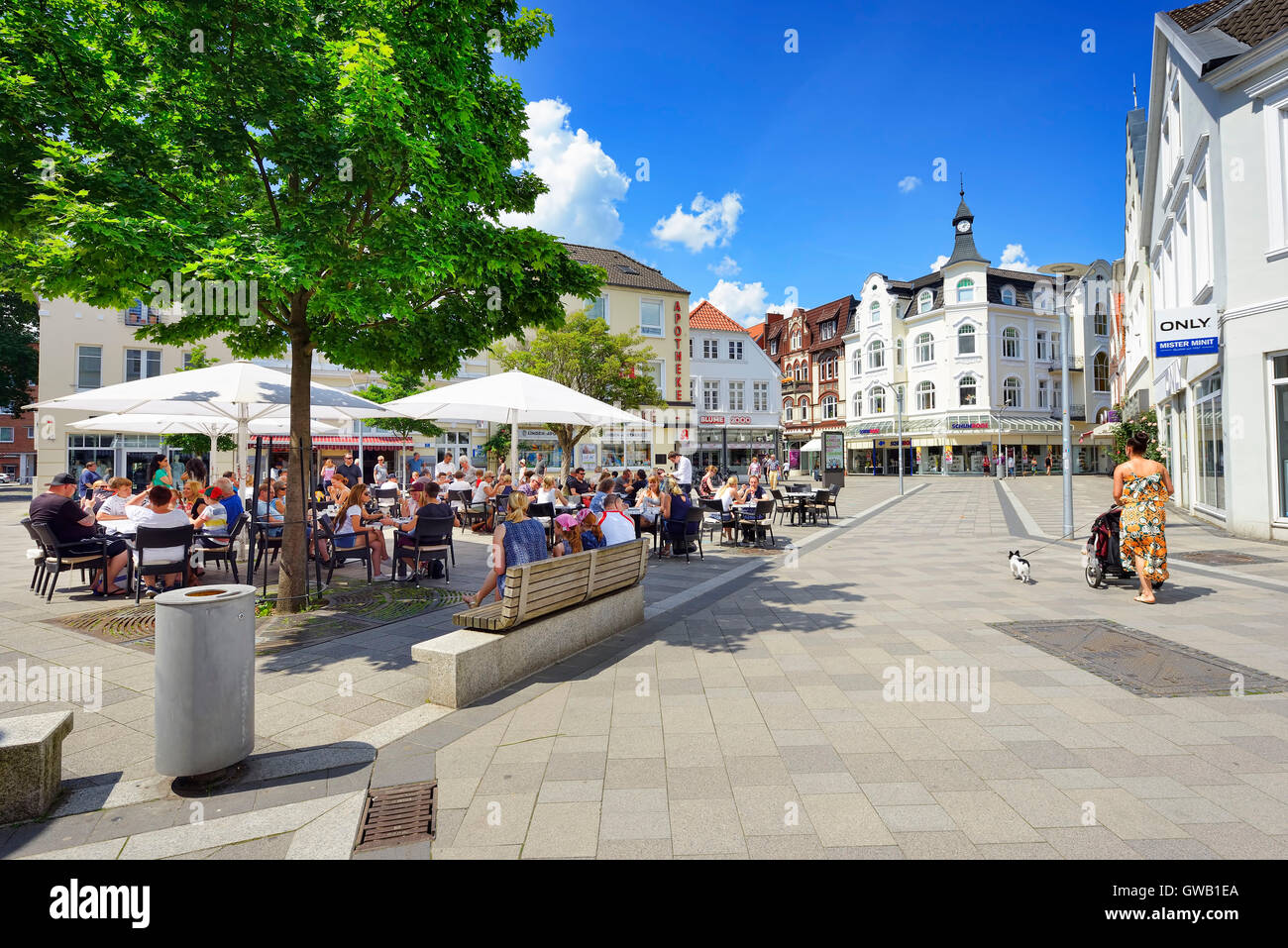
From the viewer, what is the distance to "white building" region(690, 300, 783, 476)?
47.7 metres

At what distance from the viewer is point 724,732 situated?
427 centimetres

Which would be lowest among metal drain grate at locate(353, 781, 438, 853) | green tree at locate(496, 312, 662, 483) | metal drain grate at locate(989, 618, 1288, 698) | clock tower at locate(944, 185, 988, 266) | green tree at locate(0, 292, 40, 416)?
metal drain grate at locate(353, 781, 438, 853)

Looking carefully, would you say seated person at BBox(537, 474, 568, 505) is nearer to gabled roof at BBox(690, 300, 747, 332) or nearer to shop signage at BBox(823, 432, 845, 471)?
shop signage at BBox(823, 432, 845, 471)

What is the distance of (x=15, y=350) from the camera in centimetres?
3828

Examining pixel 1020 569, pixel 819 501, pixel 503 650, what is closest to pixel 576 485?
pixel 819 501

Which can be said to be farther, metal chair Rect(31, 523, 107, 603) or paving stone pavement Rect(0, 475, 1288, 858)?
metal chair Rect(31, 523, 107, 603)

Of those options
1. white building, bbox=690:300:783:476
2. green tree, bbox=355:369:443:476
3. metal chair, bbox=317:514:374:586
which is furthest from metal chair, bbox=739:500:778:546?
white building, bbox=690:300:783:476

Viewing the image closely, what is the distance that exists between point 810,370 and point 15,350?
200 feet

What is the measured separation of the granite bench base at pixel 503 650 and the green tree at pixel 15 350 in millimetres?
47801

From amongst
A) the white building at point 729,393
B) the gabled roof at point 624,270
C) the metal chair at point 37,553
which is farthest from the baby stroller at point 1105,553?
the white building at point 729,393

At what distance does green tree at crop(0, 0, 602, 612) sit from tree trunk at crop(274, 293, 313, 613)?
1.2 inches
